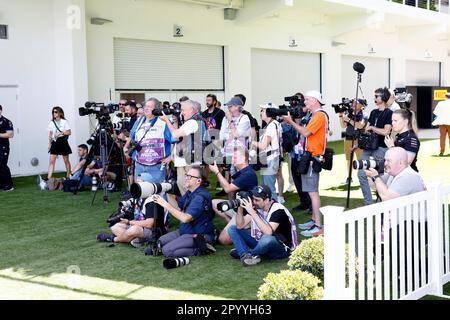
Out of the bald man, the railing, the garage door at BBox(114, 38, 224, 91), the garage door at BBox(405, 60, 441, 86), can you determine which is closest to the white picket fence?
the bald man

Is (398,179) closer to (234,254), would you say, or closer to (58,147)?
(234,254)

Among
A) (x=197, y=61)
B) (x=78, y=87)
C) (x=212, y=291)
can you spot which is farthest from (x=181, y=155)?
(x=197, y=61)

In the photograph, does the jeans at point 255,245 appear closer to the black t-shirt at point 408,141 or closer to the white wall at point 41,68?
the black t-shirt at point 408,141

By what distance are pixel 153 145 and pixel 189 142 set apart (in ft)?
1.98

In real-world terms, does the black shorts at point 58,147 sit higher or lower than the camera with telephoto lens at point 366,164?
lower

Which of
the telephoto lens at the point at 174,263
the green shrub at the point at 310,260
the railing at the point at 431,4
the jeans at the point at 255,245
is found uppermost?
the railing at the point at 431,4

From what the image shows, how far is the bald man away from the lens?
550 centimetres

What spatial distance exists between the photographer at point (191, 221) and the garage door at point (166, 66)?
9.57m

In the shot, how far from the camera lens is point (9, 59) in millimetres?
14117

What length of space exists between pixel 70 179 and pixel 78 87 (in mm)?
3501

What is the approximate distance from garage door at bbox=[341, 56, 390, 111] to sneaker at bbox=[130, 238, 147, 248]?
17.7m

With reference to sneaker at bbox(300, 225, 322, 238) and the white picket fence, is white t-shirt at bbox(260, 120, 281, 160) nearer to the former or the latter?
sneaker at bbox(300, 225, 322, 238)

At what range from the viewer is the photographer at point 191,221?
6828mm

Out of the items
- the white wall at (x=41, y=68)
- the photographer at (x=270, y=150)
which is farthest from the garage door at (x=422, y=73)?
the photographer at (x=270, y=150)
